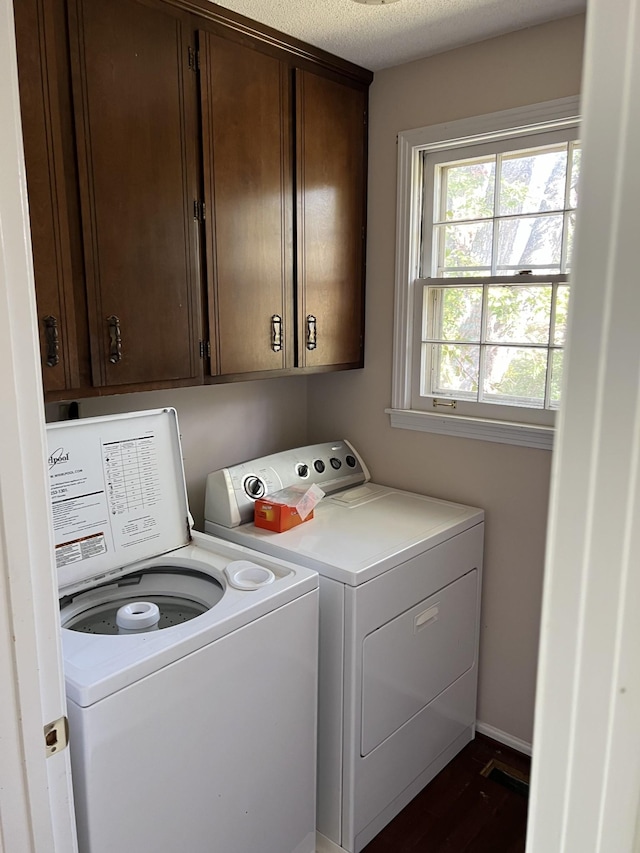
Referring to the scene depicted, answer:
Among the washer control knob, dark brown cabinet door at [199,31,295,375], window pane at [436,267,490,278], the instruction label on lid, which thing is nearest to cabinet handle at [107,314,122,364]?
the instruction label on lid

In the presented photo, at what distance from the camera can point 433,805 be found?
2.11 m

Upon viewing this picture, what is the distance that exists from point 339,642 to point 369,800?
55 cm

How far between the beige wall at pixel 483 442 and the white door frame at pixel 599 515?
183cm

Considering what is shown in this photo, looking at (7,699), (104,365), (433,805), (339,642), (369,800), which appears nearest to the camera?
(7,699)

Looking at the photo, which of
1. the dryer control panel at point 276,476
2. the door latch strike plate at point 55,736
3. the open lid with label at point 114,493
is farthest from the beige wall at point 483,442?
the door latch strike plate at point 55,736

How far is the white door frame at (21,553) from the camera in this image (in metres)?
0.81

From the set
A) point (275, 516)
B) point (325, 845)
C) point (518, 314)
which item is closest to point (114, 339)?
point (275, 516)

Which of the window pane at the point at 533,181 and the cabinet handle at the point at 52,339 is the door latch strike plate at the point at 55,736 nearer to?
the cabinet handle at the point at 52,339

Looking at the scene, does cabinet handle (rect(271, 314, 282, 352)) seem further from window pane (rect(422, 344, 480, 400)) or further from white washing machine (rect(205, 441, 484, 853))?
window pane (rect(422, 344, 480, 400))

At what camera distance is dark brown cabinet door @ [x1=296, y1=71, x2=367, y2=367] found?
7.15ft

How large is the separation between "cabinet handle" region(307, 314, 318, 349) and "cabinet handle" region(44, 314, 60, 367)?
3.15 ft

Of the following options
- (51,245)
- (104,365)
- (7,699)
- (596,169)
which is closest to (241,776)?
(7,699)

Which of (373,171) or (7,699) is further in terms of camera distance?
(373,171)

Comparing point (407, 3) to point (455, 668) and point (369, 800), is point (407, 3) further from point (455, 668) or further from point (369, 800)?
point (369, 800)
